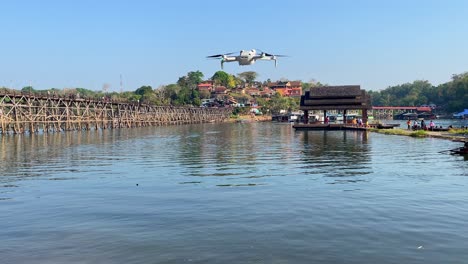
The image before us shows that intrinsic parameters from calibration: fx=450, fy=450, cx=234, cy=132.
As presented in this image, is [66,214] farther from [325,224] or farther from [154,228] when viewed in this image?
[325,224]

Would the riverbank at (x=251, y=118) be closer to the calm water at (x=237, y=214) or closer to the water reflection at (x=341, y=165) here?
the water reflection at (x=341, y=165)

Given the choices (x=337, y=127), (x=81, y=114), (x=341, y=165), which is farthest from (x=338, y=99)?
(x=81, y=114)

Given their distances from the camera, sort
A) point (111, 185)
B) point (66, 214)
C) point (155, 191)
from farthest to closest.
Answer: point (111, 185)
point (155, 191)
point (66, 214)

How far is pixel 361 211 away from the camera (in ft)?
48.8

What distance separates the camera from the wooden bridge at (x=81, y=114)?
224 ft

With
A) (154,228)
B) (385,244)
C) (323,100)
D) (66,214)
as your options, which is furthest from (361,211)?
(323,100)

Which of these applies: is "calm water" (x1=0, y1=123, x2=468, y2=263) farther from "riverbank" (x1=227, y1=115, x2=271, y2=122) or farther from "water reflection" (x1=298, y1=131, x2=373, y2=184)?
"riverbank" (x1=227, y1=115, x2=271, y2=122)

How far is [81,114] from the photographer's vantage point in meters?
130

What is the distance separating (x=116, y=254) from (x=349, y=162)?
22238 millimetres

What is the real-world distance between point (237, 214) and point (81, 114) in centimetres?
12412

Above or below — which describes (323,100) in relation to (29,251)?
above

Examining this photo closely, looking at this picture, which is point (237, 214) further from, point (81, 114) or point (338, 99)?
point (81, 114)

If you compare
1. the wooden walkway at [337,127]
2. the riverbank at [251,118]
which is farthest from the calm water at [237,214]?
the riverbank at [251,118]

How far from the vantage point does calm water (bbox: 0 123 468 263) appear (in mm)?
10773
